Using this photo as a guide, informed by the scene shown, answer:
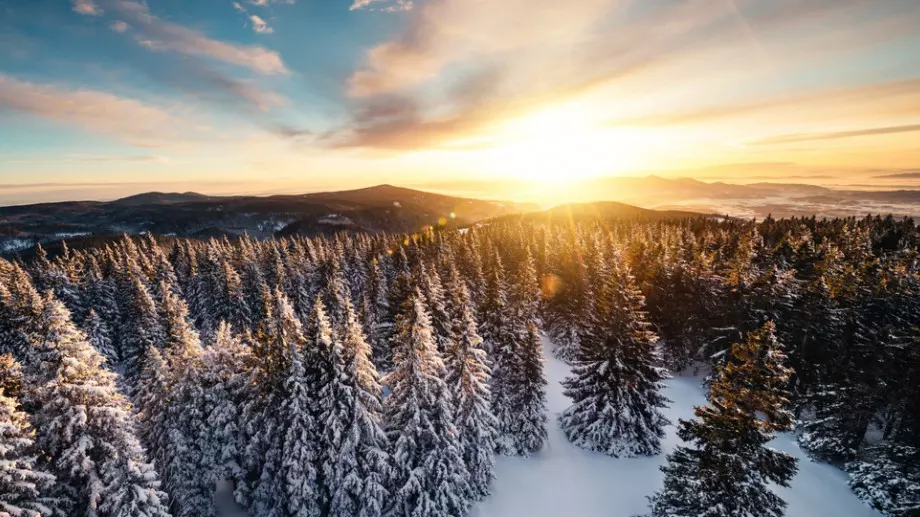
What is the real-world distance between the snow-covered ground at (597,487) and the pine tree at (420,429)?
174 inches

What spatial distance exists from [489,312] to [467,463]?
11654mm

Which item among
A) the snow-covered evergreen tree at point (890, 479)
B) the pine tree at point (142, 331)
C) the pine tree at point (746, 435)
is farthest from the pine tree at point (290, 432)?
the snow-covered evergreen tree at point (890, 479)

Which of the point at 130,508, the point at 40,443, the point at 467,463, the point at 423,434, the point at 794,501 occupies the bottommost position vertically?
the point at 794,501

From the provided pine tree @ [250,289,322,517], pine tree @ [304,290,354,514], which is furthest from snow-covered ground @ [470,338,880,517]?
pine tree @ [250,289,322,517]

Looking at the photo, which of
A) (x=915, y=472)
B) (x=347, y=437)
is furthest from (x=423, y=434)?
(x=915, y=472)

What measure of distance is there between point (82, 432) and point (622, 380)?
26.9 meters

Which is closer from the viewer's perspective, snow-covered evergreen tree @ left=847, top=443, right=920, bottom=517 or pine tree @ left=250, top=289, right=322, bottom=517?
pine tree @ left=250, top=289, right=322, bottom=517

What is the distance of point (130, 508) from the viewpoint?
13.7 m

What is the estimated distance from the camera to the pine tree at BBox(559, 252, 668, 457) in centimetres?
2567

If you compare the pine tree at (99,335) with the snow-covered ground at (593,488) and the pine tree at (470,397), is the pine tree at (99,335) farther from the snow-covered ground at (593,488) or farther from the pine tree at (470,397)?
the pine tree at (470,397)

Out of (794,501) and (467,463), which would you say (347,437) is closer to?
(467,463)

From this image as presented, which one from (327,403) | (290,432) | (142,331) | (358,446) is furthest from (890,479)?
(142,331)

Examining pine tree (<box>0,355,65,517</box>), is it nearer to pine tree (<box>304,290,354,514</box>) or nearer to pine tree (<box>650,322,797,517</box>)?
pine tree (<box>304,290,354,514</box>)

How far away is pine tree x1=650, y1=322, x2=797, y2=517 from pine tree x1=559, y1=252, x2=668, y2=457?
9729 mm
